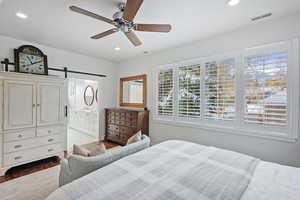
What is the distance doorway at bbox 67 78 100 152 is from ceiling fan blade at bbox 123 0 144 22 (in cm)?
330

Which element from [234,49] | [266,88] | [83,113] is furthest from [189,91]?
[83,113]

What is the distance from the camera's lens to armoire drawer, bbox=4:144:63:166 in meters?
2.50

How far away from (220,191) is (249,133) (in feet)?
6.10

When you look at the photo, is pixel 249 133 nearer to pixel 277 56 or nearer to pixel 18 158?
pixel 277 56

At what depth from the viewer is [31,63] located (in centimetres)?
314

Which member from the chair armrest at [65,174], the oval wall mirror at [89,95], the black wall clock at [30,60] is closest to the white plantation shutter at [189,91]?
the chair armrest at [65,174]

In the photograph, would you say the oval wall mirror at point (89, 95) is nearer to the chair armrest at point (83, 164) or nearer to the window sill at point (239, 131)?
the window sill at point (239, 131)

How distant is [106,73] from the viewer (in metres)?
4.69

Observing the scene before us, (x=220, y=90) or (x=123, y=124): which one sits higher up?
(x=220, y=90)

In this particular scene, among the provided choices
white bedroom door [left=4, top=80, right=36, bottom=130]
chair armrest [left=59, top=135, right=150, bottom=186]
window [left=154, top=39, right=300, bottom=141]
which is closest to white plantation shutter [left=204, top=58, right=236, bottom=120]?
window [left=154, top=39, right=300, bottom=141]

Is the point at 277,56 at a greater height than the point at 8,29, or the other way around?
the point at 8,29

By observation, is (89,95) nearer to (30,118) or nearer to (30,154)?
(30,118)

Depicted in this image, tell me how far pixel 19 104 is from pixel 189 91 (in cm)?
348

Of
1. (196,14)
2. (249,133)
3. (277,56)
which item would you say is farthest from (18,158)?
(277,56)
